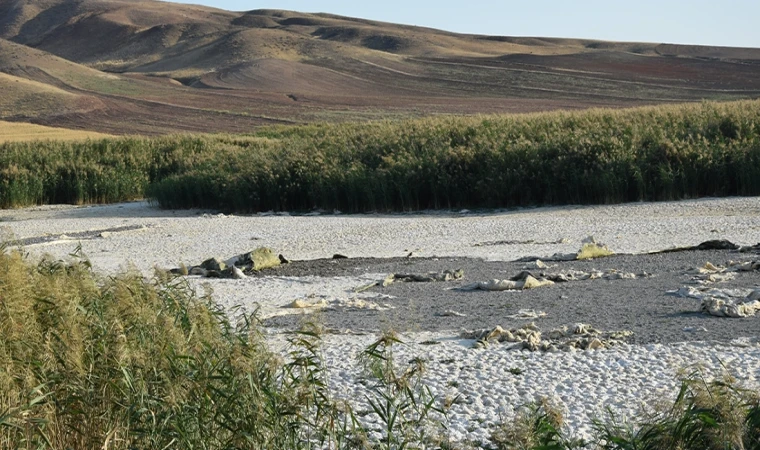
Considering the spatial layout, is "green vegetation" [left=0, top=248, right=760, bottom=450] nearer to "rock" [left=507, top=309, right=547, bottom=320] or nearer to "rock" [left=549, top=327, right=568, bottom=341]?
"rock" [left=549, top=327, right=568, bottom=341]

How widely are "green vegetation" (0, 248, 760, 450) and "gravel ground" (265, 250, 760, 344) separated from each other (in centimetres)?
186

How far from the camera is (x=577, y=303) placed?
1091 cm

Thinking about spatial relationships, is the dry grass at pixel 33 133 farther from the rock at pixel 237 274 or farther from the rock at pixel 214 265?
the rock at pixel 237 274

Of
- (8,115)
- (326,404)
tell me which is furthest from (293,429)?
(8,115)

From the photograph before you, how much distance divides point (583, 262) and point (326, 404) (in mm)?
8455

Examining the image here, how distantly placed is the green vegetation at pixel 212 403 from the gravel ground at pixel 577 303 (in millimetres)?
1864

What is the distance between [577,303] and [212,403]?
5665 millimetres

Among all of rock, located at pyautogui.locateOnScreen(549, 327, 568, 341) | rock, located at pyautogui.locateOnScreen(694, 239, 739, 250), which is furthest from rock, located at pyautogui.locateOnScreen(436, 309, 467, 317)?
rock, located at pyautogui.locateOnScreen(694, 239, 739, 250)

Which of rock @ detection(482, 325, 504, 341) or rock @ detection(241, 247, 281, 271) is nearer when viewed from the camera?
rock @ detection(482, 325, 504, 341)

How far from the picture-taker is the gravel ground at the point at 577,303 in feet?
31.2

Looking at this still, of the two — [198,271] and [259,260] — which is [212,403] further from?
[259,260]

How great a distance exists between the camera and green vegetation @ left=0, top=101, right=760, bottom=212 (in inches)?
926

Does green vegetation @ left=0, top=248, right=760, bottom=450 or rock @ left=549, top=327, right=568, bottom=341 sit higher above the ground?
green vegetation @ left=0, top=248, right=760, bottom=450

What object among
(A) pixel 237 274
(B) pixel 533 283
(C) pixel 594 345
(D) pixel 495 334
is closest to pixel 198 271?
(A) pixel 237 274
